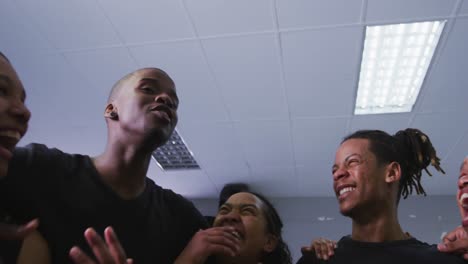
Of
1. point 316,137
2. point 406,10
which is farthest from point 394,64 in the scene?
point 316,137

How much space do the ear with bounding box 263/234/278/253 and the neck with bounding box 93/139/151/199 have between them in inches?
24.5

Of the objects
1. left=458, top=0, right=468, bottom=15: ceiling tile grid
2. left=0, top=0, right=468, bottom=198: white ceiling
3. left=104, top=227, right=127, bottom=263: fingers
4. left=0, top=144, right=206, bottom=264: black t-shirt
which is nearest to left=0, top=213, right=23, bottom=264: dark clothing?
left=0, top=144, right=206, bottom=264: black t-shirt

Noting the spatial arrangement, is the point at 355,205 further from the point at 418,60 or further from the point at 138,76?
the point at 418,60

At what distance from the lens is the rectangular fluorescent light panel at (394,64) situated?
7.97 feet

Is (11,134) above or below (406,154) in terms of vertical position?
above

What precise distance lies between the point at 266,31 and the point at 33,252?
1850mm

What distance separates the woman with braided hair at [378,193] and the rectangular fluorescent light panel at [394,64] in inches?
40.1

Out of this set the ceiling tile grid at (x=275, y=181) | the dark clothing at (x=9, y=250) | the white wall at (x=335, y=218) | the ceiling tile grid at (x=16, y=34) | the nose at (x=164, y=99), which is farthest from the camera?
the white wall at (x=335, y=218)

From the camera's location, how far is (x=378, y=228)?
1427mm

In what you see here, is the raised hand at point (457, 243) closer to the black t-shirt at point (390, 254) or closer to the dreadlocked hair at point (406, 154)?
the black t-shirt at point (390, 254)

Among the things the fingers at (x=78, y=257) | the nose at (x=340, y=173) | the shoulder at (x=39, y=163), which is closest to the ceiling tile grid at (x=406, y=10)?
the nose at (x=340, y=173)

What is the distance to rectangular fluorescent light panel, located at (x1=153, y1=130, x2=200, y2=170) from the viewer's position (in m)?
3.94

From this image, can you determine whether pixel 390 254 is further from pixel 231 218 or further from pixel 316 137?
pixel 316 137

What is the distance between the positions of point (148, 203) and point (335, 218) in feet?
14.1
